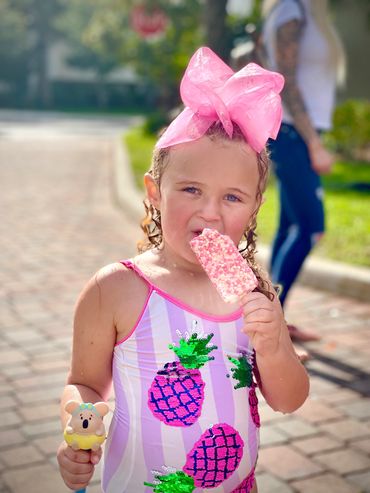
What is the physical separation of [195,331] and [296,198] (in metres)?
3.03

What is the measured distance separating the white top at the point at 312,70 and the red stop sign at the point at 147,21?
21.2m

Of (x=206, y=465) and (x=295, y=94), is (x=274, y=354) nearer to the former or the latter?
(x=206, y=465)

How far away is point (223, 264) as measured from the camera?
188cm

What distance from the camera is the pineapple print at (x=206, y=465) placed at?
6.55ft

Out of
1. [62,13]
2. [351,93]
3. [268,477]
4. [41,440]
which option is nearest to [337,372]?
[268,477]

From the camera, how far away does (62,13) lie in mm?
57875

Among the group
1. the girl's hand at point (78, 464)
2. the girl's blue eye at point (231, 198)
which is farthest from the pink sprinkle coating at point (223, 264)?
the girl's hand at point (78, 464)

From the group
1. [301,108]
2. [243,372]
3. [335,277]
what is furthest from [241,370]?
[335,277]

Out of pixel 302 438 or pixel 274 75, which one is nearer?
pixel 274 75

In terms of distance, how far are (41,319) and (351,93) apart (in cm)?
1891

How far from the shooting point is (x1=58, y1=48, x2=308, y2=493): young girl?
1987 millimetres

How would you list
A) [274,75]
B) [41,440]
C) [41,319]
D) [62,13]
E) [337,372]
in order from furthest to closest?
[62,13], [41,319], [337,372], [41,440], [274,75]

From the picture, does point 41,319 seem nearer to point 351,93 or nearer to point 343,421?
point 343,421

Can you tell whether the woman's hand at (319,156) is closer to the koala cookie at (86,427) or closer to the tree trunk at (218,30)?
the koala cookie at (86,427)
